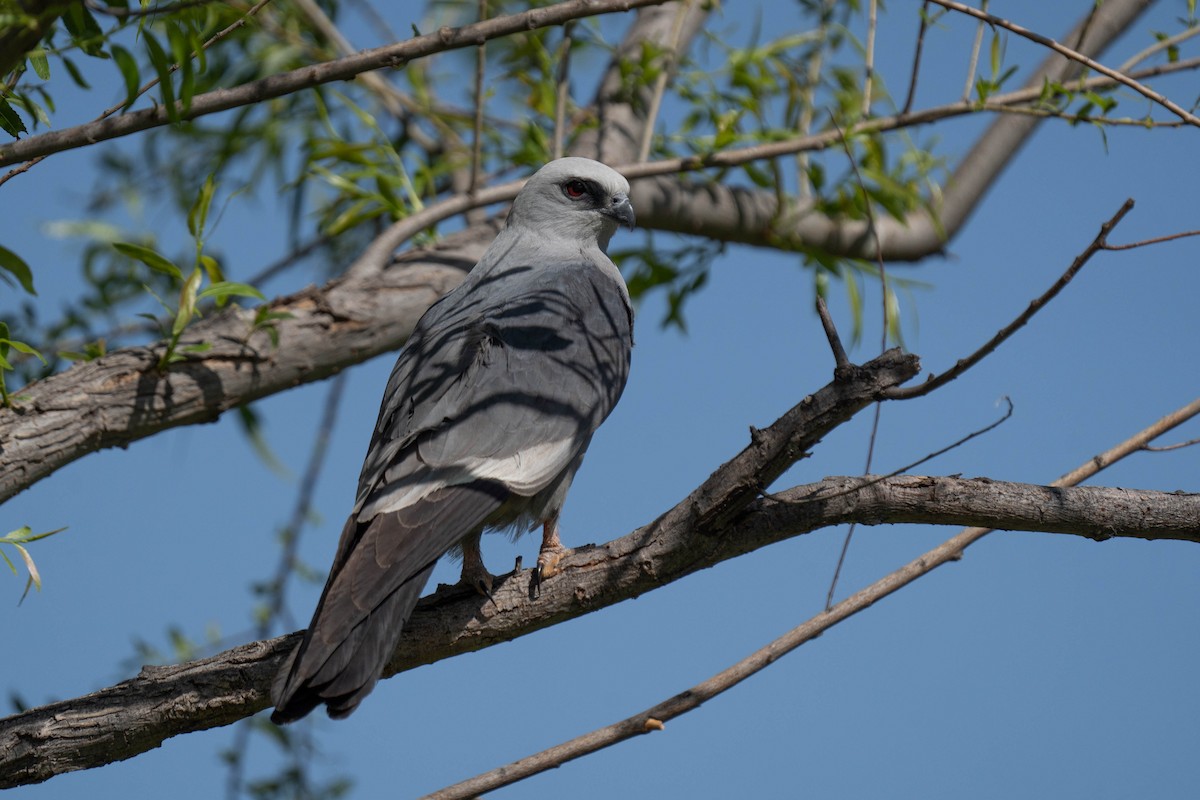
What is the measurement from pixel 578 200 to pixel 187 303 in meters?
1.45

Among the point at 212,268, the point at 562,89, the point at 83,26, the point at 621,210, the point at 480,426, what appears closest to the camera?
the point at 83,26

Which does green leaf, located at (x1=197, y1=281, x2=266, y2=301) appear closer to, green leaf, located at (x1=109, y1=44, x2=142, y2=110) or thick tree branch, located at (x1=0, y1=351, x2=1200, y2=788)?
thick tree branch, located at (x1=0, y1=351, x2=1200, y2=788)

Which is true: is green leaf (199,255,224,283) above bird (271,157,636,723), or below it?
above

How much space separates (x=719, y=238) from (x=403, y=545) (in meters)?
3.21

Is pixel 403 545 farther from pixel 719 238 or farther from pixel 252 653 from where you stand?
pixel 719 238

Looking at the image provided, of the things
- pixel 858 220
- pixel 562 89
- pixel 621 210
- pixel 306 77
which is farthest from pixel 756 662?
pixel 858 220

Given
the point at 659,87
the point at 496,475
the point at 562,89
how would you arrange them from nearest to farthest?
the point at 496,475
the point at 562,89
the point at 659,87

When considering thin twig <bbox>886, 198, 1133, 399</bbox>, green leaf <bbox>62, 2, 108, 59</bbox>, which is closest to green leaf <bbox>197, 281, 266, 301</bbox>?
green leaf <bbox>62, 2, 108, 59</bbox>

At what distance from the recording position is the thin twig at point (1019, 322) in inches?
75.9

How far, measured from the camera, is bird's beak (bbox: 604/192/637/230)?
163 inches

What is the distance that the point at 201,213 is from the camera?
12.3 ft

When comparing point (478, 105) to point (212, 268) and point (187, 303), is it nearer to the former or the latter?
point (212, 268)

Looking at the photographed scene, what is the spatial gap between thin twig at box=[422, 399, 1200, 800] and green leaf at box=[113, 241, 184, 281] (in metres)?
2.12

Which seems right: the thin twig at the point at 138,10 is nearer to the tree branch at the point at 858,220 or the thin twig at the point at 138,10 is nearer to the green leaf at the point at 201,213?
the green leaf at the point at 201,213
